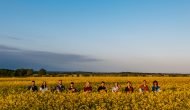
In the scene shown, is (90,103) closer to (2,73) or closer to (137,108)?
(137,108)

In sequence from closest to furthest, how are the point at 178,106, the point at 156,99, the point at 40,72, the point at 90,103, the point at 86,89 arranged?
the point at 178,106 < the point at 90,103 < the point at 156,99 < the point at 86,89 < the point at 40,72

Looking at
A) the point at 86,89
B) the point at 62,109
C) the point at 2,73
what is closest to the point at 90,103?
the point at 62,109

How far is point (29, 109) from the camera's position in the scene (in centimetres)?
1759

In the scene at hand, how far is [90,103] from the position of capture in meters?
20.7

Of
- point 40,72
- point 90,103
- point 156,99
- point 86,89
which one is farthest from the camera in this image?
point 40,72

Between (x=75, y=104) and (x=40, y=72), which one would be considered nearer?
(x=75, y=104)

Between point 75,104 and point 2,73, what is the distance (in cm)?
9944

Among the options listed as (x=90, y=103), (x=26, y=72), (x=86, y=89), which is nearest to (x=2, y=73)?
(x=26, y=72)

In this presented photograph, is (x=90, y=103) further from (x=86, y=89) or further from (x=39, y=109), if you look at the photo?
(x=86, y=89)

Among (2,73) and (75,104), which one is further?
(2,73)

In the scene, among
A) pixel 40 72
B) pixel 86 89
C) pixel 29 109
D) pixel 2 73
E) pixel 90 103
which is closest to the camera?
pixel 29 109

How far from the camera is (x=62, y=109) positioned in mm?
17703

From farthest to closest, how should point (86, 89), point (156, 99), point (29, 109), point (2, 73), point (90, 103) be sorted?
1. point (2, 73)
2. point (86, 89)
3. point (156, 99)
4. point (90, 103)
5. point (29, 109)

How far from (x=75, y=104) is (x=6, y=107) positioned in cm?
318
